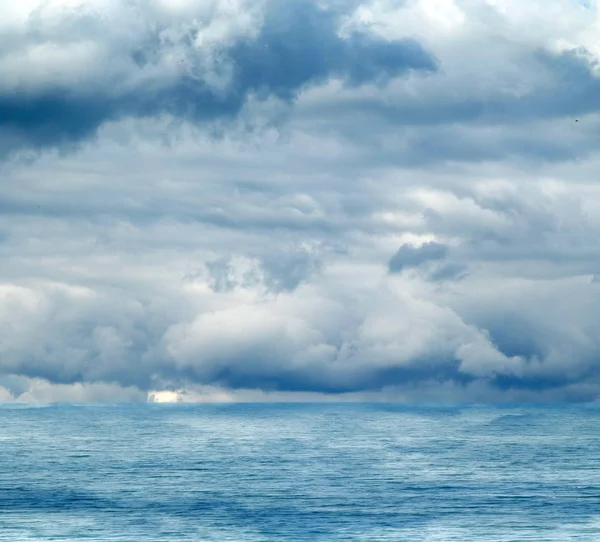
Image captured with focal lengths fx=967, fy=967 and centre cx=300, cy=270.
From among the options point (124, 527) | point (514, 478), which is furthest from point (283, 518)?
point (514, 478)

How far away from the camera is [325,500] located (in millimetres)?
163875

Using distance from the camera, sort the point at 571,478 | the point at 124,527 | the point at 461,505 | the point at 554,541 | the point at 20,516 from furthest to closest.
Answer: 1. the point at 571,478
2. the point at 461,505
3. the point at 20,516
4. the point at 124,527
5. the point at 554,541

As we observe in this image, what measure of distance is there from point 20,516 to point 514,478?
96255 mm

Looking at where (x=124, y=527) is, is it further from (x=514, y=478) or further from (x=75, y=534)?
(x=514, y=478)

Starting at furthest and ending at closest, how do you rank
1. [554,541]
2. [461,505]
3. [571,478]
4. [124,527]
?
[571,478], [461,505], [124,527], [554,541]

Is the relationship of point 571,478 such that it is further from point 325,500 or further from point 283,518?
point 283,518

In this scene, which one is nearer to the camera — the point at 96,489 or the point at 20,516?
the point at 20,516

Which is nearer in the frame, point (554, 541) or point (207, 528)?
point (554, 541)

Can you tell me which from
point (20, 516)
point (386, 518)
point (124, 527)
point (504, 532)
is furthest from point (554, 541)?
point (20, 516)

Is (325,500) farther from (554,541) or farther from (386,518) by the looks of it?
(554,541)

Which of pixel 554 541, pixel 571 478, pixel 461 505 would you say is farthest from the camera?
pixel 571 478

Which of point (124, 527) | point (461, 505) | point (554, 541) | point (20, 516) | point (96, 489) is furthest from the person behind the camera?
point (96, 489)

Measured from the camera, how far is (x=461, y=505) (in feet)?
→ 527

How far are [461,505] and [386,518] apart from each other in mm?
18580
